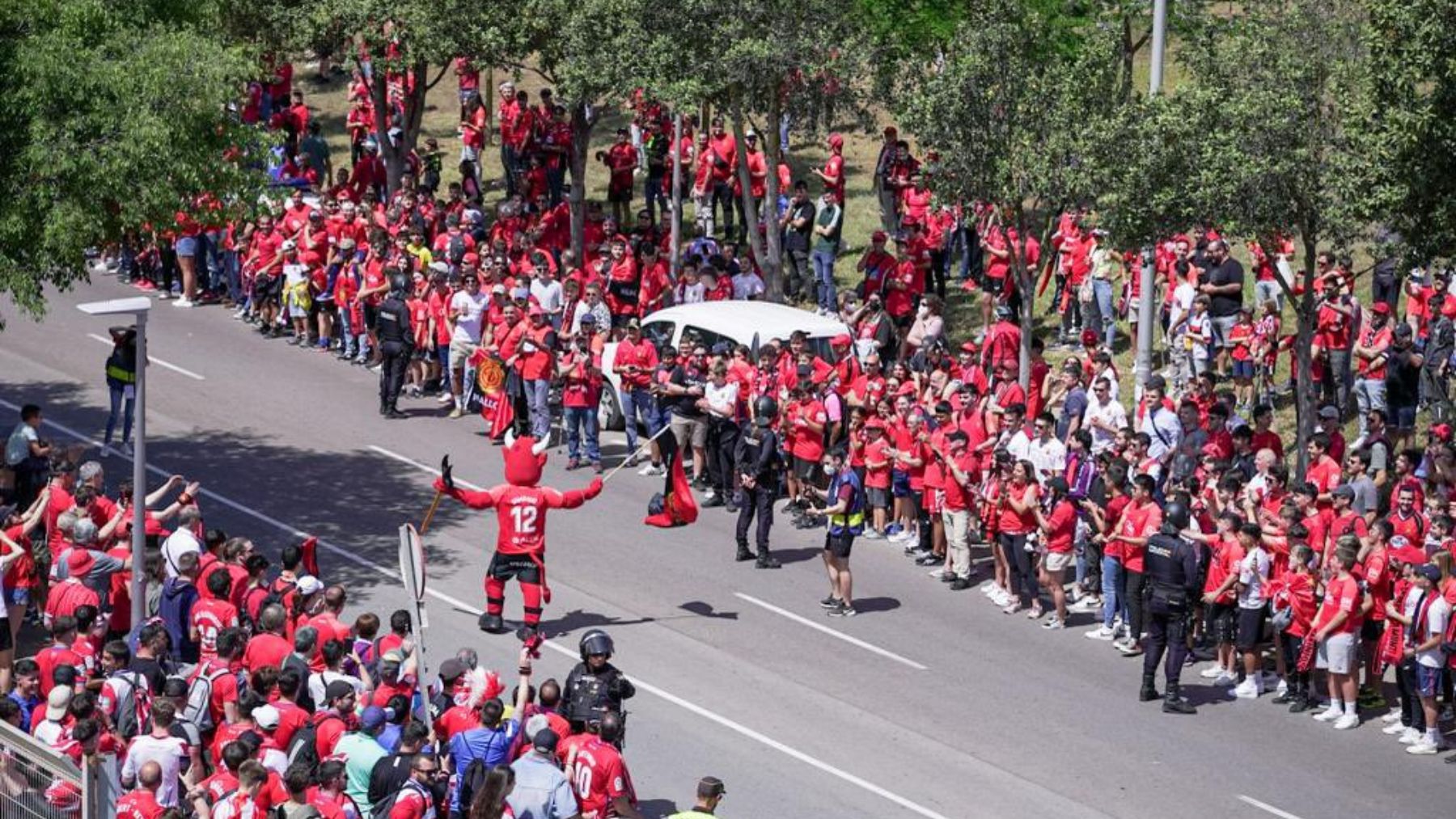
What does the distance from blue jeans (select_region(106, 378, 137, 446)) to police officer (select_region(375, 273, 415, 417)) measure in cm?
316

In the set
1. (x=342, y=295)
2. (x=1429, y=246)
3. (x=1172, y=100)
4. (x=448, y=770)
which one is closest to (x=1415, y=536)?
(x=1429, y=246)

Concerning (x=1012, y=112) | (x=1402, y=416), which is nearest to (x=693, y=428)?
(x=1012, y=112)

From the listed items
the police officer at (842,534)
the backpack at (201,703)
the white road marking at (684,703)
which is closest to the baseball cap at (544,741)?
the backpack at (201,703)

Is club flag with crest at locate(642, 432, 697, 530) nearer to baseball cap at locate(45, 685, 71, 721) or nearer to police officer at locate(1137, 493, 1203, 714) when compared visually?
police officer at locate(1137, 493, 1203, 714)

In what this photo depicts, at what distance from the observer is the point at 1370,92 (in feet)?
68.7

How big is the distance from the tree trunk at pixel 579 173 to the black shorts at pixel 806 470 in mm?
7849

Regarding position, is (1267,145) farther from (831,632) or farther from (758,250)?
(758,250)

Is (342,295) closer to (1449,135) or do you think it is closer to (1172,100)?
(1172,100)

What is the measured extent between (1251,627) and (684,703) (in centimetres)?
521

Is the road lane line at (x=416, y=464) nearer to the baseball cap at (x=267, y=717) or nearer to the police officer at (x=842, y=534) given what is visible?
the police officer at (x=842, y=534)

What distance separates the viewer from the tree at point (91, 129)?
2136cm

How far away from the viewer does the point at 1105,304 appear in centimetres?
2897

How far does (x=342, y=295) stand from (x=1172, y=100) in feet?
39.6

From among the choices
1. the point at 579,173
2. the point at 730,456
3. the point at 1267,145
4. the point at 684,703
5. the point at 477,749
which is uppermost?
the point at 1267,145
